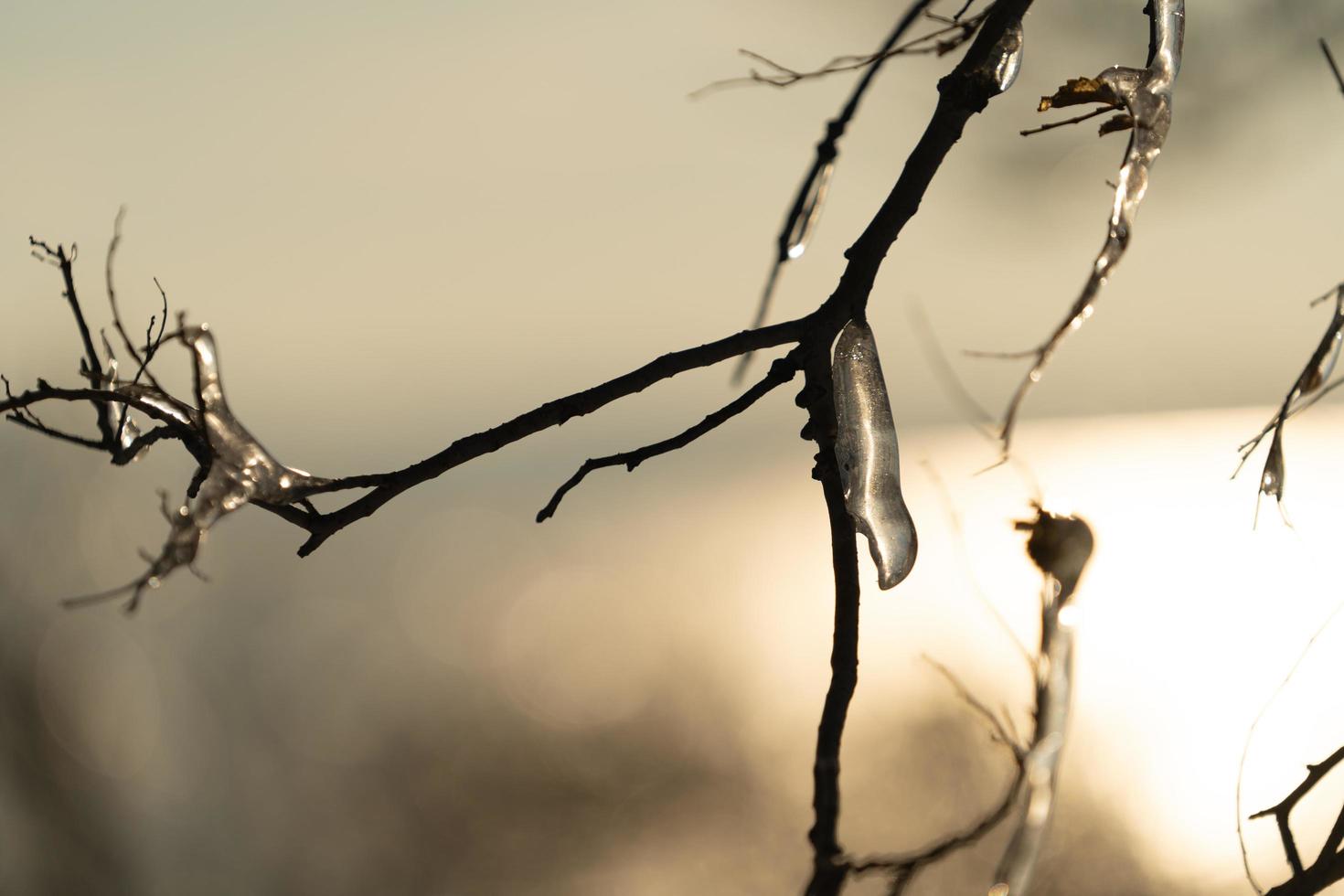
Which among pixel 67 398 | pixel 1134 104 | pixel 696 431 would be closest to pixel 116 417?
pixel 67 398

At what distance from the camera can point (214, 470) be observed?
1.55m

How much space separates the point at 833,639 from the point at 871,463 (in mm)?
299

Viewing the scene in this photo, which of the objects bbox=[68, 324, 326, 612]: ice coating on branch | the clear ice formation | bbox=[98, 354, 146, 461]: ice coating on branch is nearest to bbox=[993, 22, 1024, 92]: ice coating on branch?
the clear ice formation

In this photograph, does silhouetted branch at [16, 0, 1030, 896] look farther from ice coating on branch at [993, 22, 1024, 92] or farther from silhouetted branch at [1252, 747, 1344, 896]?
silhouetted branch at [1252, 747, 1344, 896]

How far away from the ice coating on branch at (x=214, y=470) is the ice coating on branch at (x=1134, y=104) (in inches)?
41.3

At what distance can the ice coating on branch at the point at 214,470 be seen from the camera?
56.7 inches

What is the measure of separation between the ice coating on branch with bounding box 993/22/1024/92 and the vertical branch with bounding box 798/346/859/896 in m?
0.50

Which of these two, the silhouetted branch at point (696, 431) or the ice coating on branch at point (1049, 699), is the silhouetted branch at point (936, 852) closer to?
the ice coating on branch at point (1049, 699)

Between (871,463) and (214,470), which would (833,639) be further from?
(214,470)

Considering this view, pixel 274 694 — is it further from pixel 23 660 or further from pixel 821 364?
pixel 821 364

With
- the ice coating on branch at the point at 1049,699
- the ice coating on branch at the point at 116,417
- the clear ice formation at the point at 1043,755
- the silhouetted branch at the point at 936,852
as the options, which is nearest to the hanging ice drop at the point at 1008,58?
the ice coating on branch at the point at 1049,699

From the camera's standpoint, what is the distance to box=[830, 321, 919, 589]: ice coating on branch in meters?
1.69

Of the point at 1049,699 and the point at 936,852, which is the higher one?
the point at 1049,699

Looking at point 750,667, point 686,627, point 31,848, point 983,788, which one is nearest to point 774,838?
point 983,788
